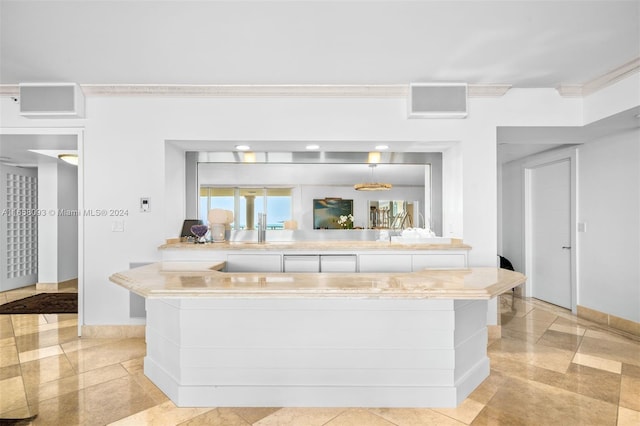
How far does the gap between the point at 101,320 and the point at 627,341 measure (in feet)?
17.3

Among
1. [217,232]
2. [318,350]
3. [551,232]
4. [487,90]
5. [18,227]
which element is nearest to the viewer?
[318,350]

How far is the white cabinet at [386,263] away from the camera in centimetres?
355

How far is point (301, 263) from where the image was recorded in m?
3.57

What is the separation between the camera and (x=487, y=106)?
367 centimetres

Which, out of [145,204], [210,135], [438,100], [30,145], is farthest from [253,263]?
[30,145]

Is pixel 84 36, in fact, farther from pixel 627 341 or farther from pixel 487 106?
pixel 627 341

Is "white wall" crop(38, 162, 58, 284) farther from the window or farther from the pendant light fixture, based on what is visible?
the pendant light fixture

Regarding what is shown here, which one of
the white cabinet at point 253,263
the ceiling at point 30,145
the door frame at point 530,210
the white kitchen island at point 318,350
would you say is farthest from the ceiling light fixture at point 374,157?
the ceiling at point 30,145

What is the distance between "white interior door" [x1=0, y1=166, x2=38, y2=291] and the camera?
19.5 ft

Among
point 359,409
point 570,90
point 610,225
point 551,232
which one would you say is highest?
point 570,90

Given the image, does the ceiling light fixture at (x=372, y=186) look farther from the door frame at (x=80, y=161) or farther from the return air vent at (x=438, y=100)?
the door frame at (x=80, y=161)

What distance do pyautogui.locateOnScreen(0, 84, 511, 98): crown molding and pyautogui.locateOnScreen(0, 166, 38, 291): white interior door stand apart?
3.43 metres

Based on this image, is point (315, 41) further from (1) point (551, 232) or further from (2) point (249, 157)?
(1) point (551, 232)

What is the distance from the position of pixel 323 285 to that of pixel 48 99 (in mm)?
3385
